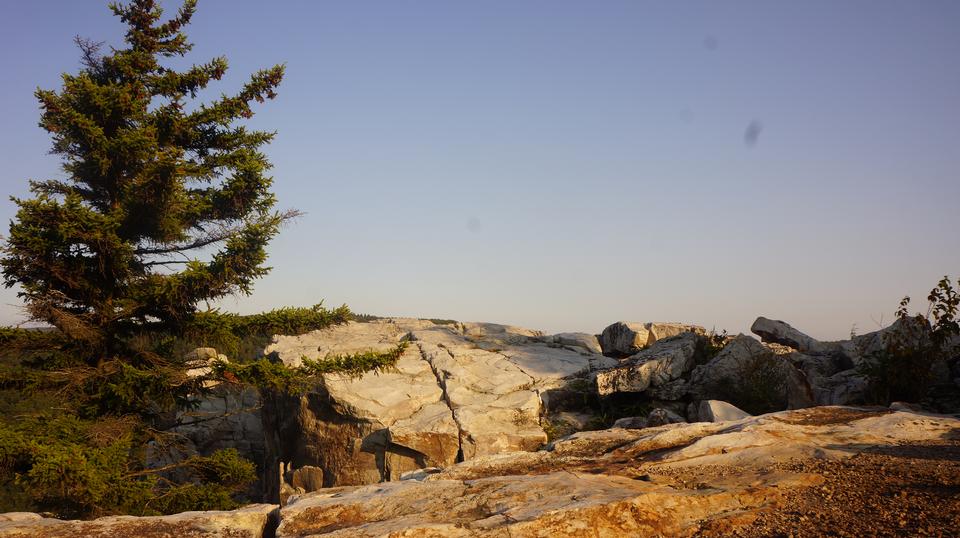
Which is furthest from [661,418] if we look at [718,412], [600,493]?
[600,493]

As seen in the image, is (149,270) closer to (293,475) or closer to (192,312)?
(192,312)

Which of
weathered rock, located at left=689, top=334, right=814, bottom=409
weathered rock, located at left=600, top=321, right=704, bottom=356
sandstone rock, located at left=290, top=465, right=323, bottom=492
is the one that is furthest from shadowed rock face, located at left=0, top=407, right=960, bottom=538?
weathered rock, located at left=600, top=321, right=704, bottom=356

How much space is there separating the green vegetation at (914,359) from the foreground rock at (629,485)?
3380mm

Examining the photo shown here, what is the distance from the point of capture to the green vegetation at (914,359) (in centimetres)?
1169

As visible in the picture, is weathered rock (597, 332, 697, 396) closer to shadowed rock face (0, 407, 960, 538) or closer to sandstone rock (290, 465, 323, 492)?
shadowed rock face (0, 407, 960, 538)

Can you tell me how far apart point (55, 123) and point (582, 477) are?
1211cm

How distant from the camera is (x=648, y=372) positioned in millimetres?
14031

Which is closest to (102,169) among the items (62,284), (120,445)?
(62,284)

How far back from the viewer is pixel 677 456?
7.47 metres

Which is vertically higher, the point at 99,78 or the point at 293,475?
the point at 99,78

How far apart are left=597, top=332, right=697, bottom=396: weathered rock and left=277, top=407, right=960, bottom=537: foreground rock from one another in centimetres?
476

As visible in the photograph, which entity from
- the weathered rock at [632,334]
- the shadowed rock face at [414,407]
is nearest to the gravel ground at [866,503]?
the shadowed rock face at [414,407]

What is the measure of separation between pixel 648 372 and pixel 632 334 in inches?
139

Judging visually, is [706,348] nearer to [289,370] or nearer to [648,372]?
[648,372]
